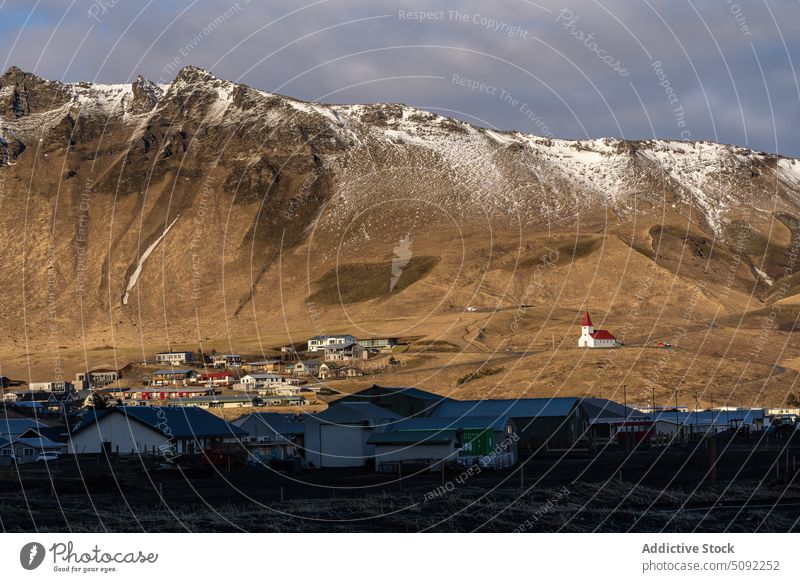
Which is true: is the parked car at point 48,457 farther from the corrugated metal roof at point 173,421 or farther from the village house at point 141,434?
the corrugated metal roof at point 173,421

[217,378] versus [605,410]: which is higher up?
[217,378]

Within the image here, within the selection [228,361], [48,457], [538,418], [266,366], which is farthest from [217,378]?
[48,457]

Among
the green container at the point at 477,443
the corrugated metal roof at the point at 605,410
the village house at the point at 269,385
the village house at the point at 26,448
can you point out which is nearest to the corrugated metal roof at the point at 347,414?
the green container at the point at 477,443

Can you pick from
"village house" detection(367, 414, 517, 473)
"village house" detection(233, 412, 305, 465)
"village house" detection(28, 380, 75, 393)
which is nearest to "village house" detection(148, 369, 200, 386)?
"village house" detection(28, 380, 75, 393)

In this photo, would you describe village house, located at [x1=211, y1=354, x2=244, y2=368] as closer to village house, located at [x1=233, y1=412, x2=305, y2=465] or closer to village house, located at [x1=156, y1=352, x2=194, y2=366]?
village house, located at [x1=156, y1=352, x2=194, y2=366]

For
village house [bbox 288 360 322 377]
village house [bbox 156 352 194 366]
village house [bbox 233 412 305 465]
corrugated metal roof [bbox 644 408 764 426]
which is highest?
village house [bbox 156 352 194 366]

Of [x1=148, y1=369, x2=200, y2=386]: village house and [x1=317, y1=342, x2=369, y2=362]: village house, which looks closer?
[x1=148, y1=369, x2=200, y2=386]: village house

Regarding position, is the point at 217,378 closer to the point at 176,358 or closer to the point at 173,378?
the point at 173,378
